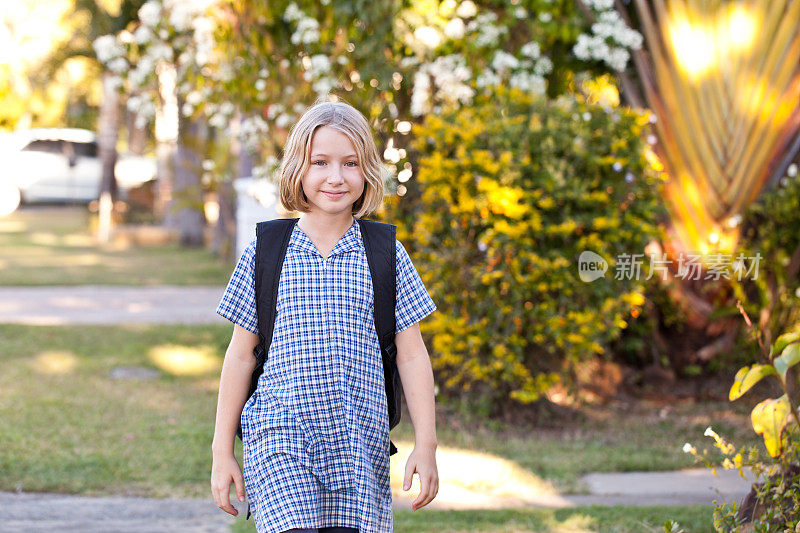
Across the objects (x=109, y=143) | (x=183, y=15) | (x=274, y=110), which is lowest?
(x=274, y=110)

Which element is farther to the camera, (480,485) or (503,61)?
(503,61)

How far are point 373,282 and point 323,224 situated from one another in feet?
0.65

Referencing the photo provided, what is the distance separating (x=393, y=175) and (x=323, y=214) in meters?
3.50

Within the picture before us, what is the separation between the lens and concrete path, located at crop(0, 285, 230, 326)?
8688 mm

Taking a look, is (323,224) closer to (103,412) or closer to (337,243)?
(337,243)

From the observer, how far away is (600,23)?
6.11m

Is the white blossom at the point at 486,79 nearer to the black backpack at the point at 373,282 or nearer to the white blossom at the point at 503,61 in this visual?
the white blossom at the point at 503,61

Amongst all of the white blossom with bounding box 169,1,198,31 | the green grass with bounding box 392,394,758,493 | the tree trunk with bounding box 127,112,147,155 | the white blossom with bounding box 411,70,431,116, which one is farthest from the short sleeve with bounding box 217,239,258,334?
the tree trunk with bounding box 127,112,147,155

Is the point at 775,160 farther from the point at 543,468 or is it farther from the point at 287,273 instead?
the point at 287,273

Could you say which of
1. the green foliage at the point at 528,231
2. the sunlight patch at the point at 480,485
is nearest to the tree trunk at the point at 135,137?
the green foliage at the point at 528,231

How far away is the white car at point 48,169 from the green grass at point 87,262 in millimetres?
4608

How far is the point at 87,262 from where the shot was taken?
43.2 ft

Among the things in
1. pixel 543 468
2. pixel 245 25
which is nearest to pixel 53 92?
pixel 245 25

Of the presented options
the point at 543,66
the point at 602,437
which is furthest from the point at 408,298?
the point at 543,66
